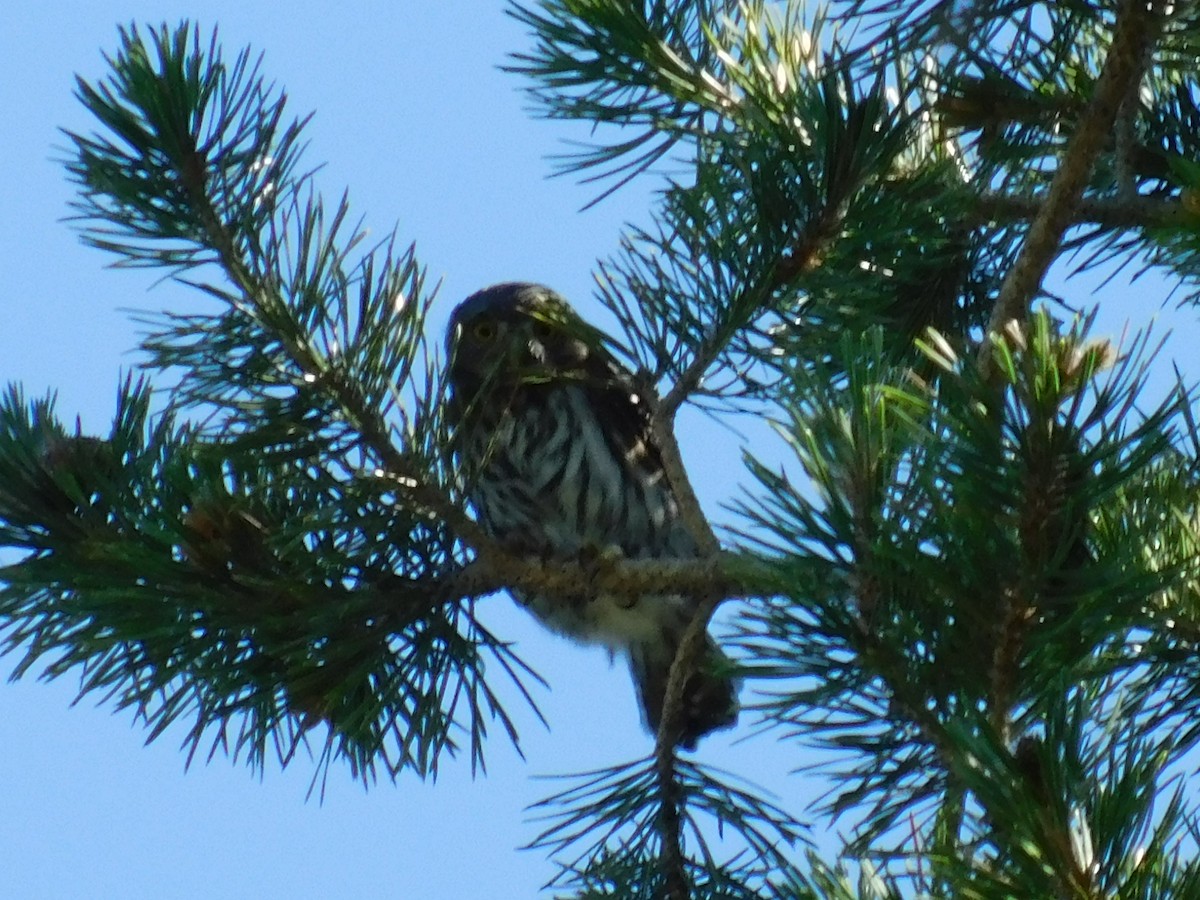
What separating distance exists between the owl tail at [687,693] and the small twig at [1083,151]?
3.38 feet

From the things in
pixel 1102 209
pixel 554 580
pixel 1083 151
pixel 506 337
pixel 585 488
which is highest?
pixel 506 337

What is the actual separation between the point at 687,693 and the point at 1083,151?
1.37m

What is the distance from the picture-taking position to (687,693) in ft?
8.35

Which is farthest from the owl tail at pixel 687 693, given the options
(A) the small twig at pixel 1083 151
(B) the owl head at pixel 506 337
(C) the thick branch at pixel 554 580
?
(A) the small twig at pixel 1083 151

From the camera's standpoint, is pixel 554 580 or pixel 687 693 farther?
pixel 687 693

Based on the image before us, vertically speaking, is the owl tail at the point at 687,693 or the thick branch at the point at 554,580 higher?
the owl tail at the point at 687,693

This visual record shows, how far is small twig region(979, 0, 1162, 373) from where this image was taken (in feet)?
4.33

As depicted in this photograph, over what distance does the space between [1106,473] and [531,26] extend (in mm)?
1012

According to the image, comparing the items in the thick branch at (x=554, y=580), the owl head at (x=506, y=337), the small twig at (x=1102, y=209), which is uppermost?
the owl head at (x=506, y=337)

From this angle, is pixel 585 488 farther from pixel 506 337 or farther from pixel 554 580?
pixel 554 580

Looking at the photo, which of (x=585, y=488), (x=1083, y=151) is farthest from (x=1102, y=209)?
(x=585, y=488)

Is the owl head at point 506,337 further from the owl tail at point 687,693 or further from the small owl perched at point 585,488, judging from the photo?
the owl tail at point 687,693

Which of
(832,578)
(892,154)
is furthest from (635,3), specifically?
(832,578)

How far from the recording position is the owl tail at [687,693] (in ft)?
8.18
